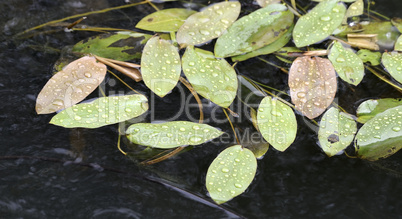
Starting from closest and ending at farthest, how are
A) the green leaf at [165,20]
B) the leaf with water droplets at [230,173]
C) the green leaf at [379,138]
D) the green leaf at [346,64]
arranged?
the leaf with water droplets at [230,173] → the green leaf at [379,138] → the green leaf at [346,64] → the green leaf at [165,20]

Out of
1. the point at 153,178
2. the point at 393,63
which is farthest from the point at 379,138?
the point at 153,178

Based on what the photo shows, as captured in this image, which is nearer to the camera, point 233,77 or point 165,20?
point 233,77

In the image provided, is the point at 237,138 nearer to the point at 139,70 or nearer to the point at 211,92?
the point at 211,92

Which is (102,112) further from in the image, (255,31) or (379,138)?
(379,138)

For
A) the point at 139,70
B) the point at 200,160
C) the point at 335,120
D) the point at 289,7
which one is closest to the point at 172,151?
the point at 200,160

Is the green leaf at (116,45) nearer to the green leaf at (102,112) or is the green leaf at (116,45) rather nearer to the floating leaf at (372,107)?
the green leaf at (102,112)

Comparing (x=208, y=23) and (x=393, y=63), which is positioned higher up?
(x=208, y=23)

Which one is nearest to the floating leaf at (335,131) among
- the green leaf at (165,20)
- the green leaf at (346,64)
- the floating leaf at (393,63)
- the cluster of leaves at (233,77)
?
the cluster of leaves at (233,77)
